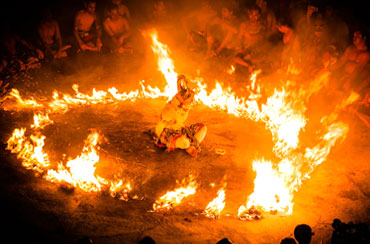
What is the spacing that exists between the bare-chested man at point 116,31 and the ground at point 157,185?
3826 millimetres

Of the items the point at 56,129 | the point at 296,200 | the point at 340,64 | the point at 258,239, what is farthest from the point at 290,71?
the point at 56,129

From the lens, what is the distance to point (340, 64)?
8641 millimetres

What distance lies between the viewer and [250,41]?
10.4 meters

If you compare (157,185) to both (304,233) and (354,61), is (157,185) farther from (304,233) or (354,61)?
(354,61)

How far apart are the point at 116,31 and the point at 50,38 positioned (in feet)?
7.99

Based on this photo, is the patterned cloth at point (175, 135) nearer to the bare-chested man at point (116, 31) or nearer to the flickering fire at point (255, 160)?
the flickering fire at point (255, 160)

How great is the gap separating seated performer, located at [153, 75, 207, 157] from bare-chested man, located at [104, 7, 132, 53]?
6.02 m

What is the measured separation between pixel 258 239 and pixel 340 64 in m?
6.80

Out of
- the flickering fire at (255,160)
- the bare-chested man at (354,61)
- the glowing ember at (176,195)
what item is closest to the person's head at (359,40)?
the bare-chested man at (354,61)

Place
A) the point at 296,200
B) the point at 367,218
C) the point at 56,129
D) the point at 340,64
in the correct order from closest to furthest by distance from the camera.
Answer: the point at 367,218 → the point at 296,200 → the point at 56,129 → the point at 340,64

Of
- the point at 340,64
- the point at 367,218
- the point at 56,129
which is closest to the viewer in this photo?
the point at 367,218

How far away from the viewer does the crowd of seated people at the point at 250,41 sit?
8.57 m

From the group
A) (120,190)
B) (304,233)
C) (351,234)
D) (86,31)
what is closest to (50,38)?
(86,31)

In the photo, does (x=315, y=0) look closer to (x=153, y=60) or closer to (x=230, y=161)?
(x=153, y=60)
